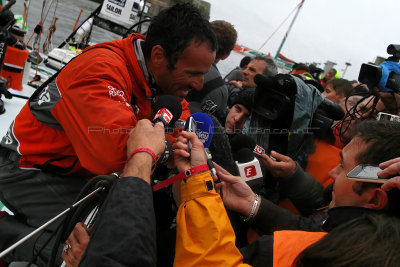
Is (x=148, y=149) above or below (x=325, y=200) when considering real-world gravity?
above

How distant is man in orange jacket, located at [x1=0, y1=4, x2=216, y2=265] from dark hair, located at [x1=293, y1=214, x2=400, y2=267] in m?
0.75

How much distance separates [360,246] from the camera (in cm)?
72

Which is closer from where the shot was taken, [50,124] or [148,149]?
[148,149]

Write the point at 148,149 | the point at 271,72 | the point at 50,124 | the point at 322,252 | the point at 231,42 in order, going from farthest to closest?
the point at 271,72 → the point at 231,42 → the point at 50,124 → the point at 148,149 → the point at 322,252

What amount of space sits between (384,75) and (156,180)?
5.87 ft

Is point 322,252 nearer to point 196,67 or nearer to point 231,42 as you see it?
point 196,67

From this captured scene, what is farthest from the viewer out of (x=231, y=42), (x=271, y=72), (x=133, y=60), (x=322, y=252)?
(x=271, y=72)

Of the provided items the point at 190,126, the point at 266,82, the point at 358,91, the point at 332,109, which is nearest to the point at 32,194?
the point at 190,126

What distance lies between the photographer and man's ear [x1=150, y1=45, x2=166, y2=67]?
56.1 inches

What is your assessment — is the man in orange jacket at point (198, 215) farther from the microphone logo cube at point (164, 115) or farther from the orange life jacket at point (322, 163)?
the orange life jacket at point (322, 163)

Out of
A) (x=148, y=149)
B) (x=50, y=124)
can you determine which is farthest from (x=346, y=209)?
(x=50, y=124)

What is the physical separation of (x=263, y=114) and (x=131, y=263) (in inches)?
71.2

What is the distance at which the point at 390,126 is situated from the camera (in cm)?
127

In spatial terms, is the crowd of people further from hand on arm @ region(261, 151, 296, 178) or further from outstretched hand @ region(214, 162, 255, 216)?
hand on arm @ region(261, 151, 296, 178)
